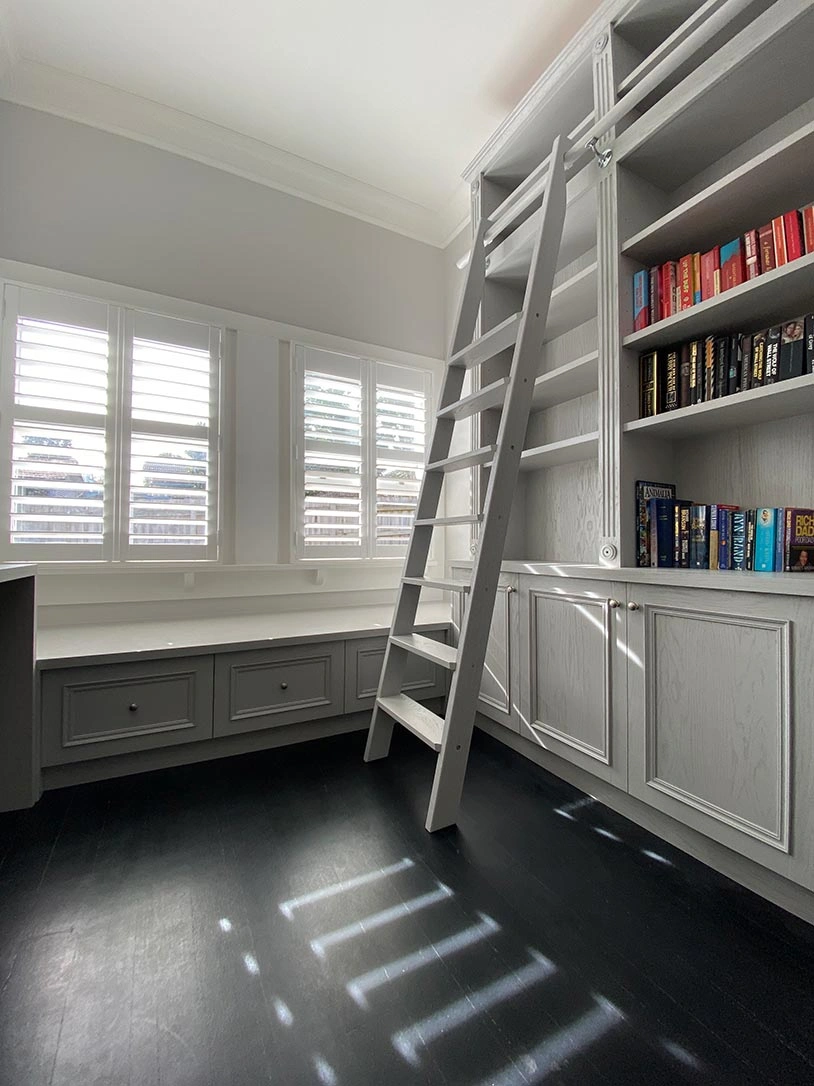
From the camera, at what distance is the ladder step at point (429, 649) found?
156cm

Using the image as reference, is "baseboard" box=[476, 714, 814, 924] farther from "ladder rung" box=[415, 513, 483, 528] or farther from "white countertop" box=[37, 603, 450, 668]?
"ladder rung" box=[415, 513, 483, 528]

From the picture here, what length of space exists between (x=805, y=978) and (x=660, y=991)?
32 centimetres

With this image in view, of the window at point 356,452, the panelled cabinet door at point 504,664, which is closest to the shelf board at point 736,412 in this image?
the panelled cabinet door at point 504,664

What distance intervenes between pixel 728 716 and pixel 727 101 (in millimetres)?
1793

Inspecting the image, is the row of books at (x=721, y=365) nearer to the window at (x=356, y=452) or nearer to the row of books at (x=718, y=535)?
the row of books at (x=718, y=535)

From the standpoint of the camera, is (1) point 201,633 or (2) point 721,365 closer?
(2) point 721,365

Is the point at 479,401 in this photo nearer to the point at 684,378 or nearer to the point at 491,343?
the point at 491,343

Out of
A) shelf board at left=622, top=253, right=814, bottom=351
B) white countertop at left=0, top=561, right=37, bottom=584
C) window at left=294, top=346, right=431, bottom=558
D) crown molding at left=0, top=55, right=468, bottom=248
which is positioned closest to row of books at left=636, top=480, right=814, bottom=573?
shelf board at left=622, top=253, right=814, bottom=351

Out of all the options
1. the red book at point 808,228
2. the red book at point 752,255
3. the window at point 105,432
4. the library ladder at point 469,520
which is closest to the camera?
the red book at point 808,228

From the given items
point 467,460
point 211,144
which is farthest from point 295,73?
point 467,460

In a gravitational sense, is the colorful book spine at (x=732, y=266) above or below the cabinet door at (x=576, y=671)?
above

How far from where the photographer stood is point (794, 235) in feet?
4.16

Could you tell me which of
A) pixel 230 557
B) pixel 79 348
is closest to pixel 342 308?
pixel 79 348

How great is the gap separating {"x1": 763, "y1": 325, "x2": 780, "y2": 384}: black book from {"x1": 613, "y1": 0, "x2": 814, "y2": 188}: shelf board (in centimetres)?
72
